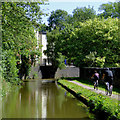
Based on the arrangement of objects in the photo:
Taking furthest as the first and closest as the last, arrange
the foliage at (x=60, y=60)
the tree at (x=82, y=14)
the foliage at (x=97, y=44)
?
1. the tree at (x=82, y=14)
2. the foliage at (x=60, y=60)
3. the foliage at (x=97, y=44)

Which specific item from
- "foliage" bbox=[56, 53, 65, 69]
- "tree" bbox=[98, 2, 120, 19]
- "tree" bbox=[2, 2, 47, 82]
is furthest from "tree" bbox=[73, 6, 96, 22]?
"tree" bbox=[2, 2, 47, 82]

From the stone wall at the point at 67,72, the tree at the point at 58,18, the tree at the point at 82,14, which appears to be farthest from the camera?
the tree at the point at 58,18

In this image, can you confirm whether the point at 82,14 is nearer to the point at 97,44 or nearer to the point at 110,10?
the point at 110,10

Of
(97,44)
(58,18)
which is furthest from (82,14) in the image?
(97,44)

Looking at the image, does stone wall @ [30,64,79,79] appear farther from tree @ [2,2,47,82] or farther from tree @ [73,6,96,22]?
tree @ [2,2,47,82]

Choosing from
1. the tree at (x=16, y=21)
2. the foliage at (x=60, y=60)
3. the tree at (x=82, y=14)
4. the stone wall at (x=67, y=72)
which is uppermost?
the tree at (x=82, y=14)

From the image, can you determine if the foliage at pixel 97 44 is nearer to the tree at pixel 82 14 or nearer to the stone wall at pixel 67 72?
the stone wall at pixel 67 72

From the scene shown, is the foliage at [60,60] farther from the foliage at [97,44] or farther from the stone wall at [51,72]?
the foliage at [97,44]

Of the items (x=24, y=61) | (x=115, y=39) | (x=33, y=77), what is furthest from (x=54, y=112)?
(x=33, y=77)

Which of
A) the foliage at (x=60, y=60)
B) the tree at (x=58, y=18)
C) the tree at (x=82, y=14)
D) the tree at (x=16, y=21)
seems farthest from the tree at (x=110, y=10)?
the tree at (x=16, y=21)

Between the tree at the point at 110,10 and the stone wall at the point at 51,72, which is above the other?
the tree at the point at 110,10

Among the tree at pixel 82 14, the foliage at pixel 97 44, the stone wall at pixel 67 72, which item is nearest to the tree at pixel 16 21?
the foliage at pixel 97 44

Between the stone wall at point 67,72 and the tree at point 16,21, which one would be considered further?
the stone wall at point 67,72

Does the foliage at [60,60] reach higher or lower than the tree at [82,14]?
lower
